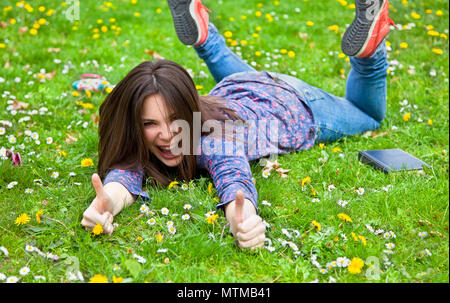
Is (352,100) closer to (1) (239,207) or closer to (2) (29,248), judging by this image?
(1) (239,207)

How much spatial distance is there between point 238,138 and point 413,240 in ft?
3.56

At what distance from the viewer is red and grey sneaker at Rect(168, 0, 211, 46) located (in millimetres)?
3629

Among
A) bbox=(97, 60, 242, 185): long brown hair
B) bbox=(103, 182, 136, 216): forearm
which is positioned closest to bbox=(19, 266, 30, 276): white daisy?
bbox=(103, 182, 136, 216): forearm

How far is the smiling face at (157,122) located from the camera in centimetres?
258

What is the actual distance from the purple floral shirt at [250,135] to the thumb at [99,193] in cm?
27

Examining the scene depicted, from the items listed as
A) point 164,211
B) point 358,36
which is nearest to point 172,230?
point 164,211

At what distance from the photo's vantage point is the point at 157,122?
262 cm

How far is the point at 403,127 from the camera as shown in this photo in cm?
384

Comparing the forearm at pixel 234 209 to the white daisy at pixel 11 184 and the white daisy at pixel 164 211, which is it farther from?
the white daisy at pixel 11 184

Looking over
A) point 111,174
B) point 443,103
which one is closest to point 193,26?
point 111,174

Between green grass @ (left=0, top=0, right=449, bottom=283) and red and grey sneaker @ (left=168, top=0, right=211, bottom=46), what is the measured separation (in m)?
0.75

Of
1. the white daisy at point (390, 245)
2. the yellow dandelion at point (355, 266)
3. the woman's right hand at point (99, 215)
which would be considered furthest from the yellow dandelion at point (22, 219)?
the white daisy at point (390, 245)
